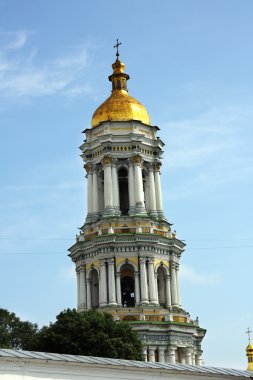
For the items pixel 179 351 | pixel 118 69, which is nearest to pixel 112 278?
pixel 179 351

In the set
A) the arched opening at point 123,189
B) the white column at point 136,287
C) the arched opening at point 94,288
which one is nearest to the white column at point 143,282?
the white column at point 136,287

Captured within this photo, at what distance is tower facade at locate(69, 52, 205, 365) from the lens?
51656 millimetres

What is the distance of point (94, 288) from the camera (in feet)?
182

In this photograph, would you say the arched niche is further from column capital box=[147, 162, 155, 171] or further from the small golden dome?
the small golden dome

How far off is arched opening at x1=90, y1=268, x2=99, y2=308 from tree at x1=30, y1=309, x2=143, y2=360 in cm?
1033

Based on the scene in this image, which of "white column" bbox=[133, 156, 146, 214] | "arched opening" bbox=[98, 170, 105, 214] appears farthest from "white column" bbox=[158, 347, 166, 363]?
"arched opening" bbox=[98, 170, 105, 214]

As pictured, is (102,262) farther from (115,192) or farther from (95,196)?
(95,196)

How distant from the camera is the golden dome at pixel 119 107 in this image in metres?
58.8

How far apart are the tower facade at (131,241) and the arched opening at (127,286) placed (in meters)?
0.07

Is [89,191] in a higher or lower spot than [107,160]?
lower

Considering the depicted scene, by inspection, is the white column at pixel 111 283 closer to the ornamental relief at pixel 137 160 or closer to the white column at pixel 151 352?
the white column at pixel 151 352

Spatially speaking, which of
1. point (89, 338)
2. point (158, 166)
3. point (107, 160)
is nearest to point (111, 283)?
point (107, 160)

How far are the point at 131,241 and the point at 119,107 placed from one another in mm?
11509

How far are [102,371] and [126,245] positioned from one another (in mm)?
31169
